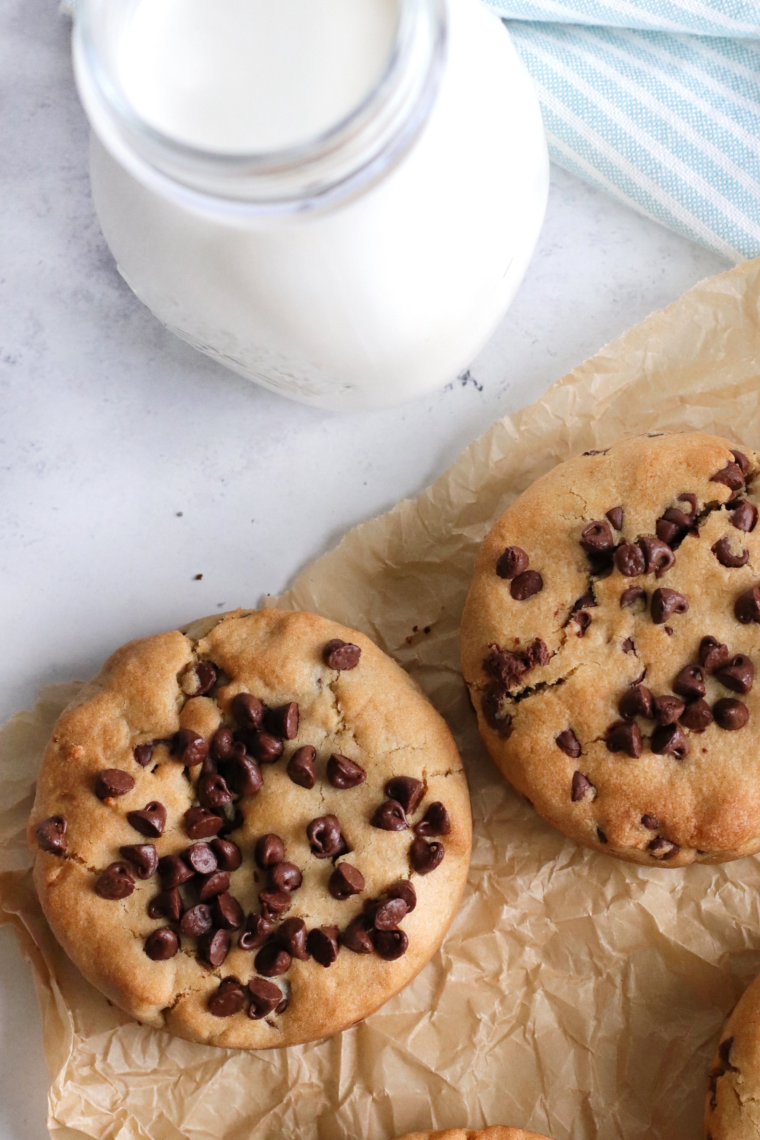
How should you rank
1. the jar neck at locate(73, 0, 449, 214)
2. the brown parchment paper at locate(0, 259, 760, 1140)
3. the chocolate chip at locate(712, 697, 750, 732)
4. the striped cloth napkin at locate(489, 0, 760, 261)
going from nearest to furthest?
1. the jar neck at locate(73, 0, 449, 214)
2. the chocolate chip at locate(712, 697, 750, 732)
3. the brown parchment paper at locate(0, 259, 760, 1140)
4. the striped cloth napkin at locate(489, 0, 760, 261)

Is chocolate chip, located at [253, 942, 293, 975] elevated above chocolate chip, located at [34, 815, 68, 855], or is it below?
below

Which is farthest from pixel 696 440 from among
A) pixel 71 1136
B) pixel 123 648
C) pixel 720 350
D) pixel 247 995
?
pixel 71 1136

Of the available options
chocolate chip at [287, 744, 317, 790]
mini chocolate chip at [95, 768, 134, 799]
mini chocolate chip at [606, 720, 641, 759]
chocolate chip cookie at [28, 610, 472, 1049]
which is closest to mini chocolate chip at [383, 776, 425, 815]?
chocolate chip cookie at [28, 610, 472, 1049]

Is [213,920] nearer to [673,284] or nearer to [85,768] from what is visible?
[85,768]

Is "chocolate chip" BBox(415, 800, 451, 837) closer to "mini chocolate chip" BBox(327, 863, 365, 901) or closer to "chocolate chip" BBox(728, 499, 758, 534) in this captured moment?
"mini chocolate chip" BBox(327, 863, 365, 901)

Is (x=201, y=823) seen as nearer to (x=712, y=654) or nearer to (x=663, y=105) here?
(x=712, y=654)

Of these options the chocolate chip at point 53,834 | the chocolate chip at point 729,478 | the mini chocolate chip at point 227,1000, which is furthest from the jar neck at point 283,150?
the mini chocolate chip at point 227,1000

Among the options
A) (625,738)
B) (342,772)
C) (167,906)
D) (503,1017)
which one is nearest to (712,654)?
(625,738)

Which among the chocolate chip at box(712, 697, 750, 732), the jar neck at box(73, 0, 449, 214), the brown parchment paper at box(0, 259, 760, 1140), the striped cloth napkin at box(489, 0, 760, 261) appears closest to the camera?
the jar neck at box(73, 0, 449, 214)

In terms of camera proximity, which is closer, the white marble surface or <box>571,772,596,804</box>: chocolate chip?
<box>571,772,596,804</box>: chocolate chip

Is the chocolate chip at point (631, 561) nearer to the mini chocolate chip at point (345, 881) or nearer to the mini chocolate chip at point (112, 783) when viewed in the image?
the mini chocolate chip at point (345, 881)
